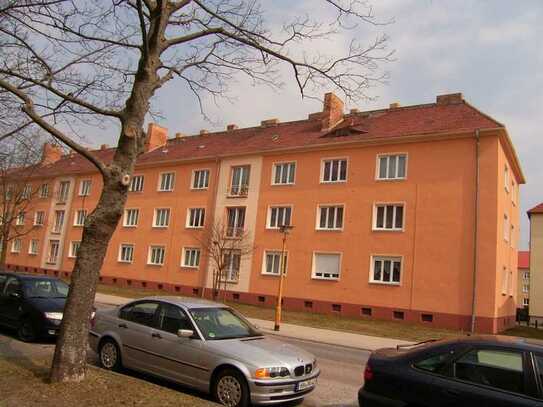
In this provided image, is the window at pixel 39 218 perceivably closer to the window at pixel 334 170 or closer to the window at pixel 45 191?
the window at pixel 45 191

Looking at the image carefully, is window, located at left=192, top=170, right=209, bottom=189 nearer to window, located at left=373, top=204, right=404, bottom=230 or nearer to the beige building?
window, located at left=373, top=204, right=404, bottom=230

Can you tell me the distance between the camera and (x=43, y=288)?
42.0ft

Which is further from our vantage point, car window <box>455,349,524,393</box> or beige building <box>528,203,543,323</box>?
beige building <box>528,203,543,323</box>

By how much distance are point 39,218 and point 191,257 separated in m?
22.7

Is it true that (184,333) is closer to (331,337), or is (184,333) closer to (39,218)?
(331,337)

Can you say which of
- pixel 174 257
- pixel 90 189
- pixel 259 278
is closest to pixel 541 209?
pixel 259 278

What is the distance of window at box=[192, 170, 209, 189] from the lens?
3619 centimetres

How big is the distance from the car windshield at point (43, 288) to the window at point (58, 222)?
120 feet

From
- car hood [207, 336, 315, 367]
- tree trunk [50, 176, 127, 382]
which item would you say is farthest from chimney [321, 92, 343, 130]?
tree trunk [50, 176, 127, 382]

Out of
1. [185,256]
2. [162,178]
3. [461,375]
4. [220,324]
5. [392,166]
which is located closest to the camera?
[461,375]

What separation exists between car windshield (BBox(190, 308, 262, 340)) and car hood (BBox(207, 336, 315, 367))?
254 millimetres

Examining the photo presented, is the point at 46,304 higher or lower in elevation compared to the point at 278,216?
lower

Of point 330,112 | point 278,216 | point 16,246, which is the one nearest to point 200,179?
point 278,216

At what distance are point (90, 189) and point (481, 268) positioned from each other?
34119 mm
